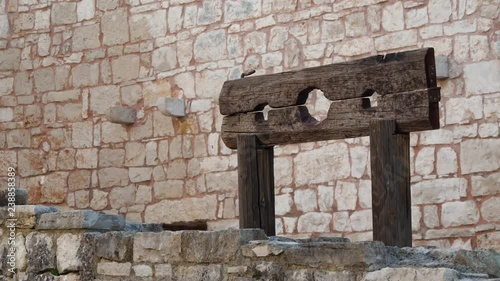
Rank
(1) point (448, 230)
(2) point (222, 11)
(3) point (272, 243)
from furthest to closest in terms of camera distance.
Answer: (2) point (222, 11) → (1) point (448, 230) → (3) point (272, 243)

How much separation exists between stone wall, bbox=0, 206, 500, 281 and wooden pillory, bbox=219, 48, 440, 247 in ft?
1.42

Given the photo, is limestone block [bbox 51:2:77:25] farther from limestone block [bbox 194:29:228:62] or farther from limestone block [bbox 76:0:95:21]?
limestone block [bbox 194:29:228:62]

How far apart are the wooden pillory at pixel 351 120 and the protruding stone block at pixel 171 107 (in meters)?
3.34

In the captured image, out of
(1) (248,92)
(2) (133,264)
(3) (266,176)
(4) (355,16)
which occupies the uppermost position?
(4) (355,16)

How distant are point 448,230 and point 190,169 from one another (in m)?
2.89

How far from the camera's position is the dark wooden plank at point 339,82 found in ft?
18.2

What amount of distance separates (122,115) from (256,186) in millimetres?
4143

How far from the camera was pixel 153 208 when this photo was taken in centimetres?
1013

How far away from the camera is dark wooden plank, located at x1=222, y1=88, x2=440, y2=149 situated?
18.2 feet

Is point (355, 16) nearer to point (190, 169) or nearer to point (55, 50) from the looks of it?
point (190, 169)

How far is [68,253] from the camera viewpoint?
582cm

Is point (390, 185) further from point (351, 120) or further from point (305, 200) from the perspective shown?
point (305, 200)

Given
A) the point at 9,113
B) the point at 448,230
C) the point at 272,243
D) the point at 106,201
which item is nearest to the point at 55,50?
the point at 9,113

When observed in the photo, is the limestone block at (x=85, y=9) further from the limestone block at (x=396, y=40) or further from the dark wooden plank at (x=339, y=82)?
the dark wooden plank at (x=339, y=82)
